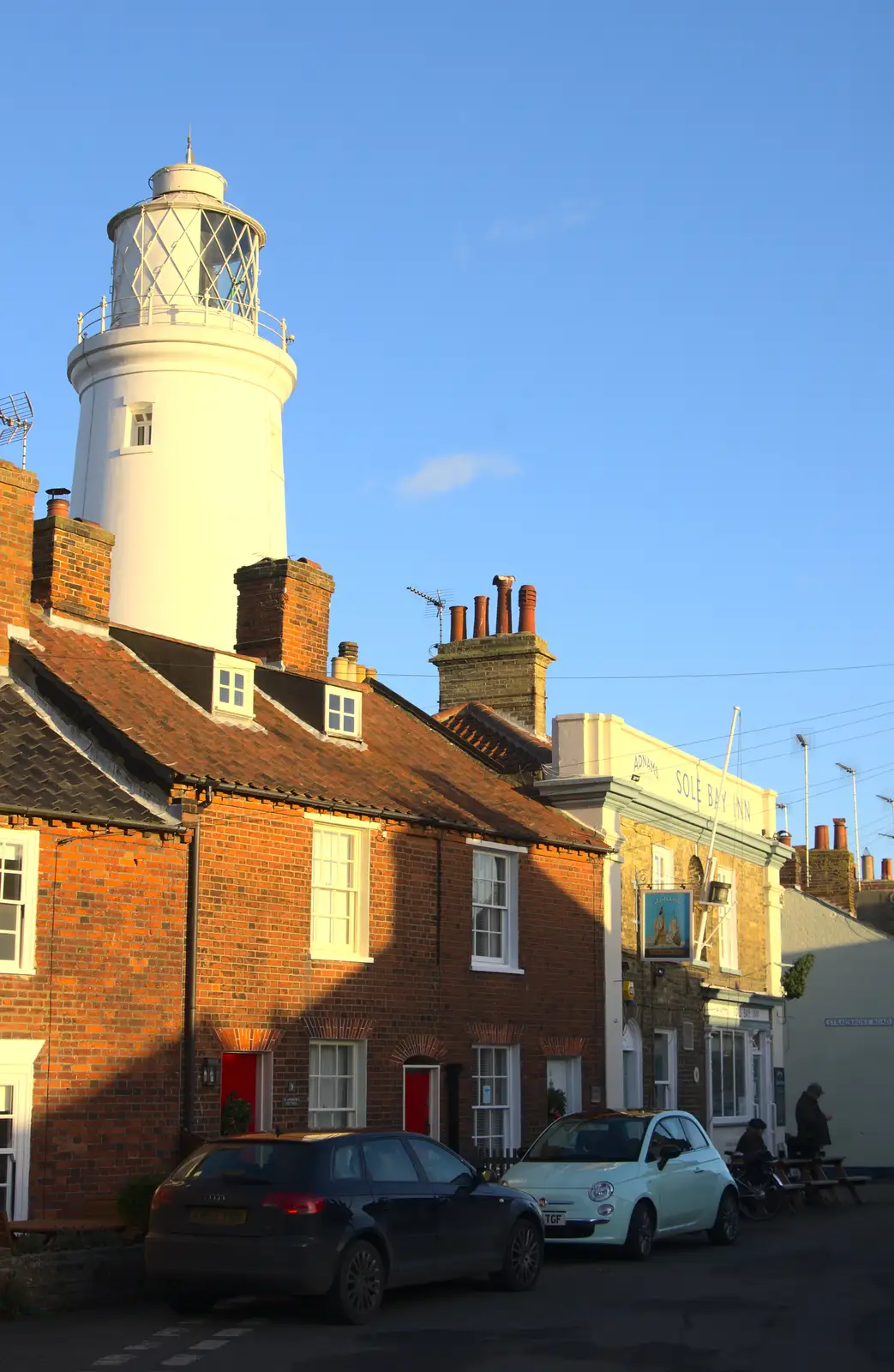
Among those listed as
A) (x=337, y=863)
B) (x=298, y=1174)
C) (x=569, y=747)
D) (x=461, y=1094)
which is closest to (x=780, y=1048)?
(x=569, y=747)

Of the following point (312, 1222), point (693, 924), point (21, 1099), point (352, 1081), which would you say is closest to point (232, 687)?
point (352, 1081)

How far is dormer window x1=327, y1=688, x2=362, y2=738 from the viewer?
25.1 meters

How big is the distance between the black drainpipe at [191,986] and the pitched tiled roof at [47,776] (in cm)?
83

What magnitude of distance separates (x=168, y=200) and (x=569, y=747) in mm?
14621

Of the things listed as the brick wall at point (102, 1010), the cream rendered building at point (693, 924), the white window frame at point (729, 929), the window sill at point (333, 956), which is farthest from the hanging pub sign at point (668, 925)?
the brick wall at point (102, 1010)

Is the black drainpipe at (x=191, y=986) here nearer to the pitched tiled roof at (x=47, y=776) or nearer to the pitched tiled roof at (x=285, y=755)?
the pitched tiled roof at (x=47, y=776)

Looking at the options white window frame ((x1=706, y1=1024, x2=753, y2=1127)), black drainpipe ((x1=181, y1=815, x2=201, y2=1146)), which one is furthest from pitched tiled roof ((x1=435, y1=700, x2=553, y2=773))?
black drainpipe ((x1=181, y1=815, x2=201, y2=1146))

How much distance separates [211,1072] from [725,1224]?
6.28 meters

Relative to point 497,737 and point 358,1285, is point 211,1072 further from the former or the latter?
point 497,737

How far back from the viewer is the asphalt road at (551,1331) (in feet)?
36.8

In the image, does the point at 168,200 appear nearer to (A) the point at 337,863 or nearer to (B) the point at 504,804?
(B) the point at 504,804

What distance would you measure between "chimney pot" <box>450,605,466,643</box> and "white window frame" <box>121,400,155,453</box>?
22.5 feet

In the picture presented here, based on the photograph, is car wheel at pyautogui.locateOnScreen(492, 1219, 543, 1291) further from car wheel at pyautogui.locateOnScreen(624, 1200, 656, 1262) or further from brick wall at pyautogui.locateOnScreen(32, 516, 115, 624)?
brick wall at pyautogui.locateOnScreen(32, 516, 115, 624)

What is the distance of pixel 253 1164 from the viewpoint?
13273mm
